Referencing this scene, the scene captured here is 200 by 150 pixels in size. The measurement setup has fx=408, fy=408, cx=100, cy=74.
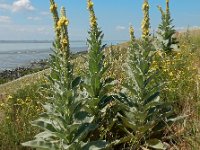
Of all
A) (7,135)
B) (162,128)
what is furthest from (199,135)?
(7,135)

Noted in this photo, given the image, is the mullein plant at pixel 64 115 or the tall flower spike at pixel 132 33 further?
the tall flower spike at pixel 132 33

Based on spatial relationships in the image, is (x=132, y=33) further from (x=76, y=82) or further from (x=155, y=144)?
(x=155, y=144)

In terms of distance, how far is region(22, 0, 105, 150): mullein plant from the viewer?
5.52 meters

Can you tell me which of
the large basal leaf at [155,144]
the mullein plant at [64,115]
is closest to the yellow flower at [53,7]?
the mullein plant at [64,115]

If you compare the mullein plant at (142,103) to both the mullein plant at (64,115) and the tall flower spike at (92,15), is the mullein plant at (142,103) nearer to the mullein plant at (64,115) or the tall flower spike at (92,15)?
the tall flower spike at (92,15)

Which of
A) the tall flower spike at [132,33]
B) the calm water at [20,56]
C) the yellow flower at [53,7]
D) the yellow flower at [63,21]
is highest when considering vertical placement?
the yellow flower at [53,7]

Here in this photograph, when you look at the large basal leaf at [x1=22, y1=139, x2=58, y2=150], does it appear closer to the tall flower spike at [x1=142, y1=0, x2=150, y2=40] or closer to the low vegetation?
the low vegetation

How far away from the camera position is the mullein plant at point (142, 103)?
21.1 ft

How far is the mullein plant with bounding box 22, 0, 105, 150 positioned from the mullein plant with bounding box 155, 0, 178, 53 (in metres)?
8.46

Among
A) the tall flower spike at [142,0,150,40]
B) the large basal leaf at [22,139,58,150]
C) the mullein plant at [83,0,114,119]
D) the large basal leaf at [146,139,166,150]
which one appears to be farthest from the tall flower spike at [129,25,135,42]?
the large basal leaf at [22,139,58,150]

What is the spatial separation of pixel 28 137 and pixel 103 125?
1403mm

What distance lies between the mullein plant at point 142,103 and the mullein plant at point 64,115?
802 mm

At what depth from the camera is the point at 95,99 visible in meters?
6.54

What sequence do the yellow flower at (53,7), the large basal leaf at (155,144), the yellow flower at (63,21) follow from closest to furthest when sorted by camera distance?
1. the yellow flower at (63,21)
2. the yellow flower at (53,7)
3. the large basal leaf at (155,144)
